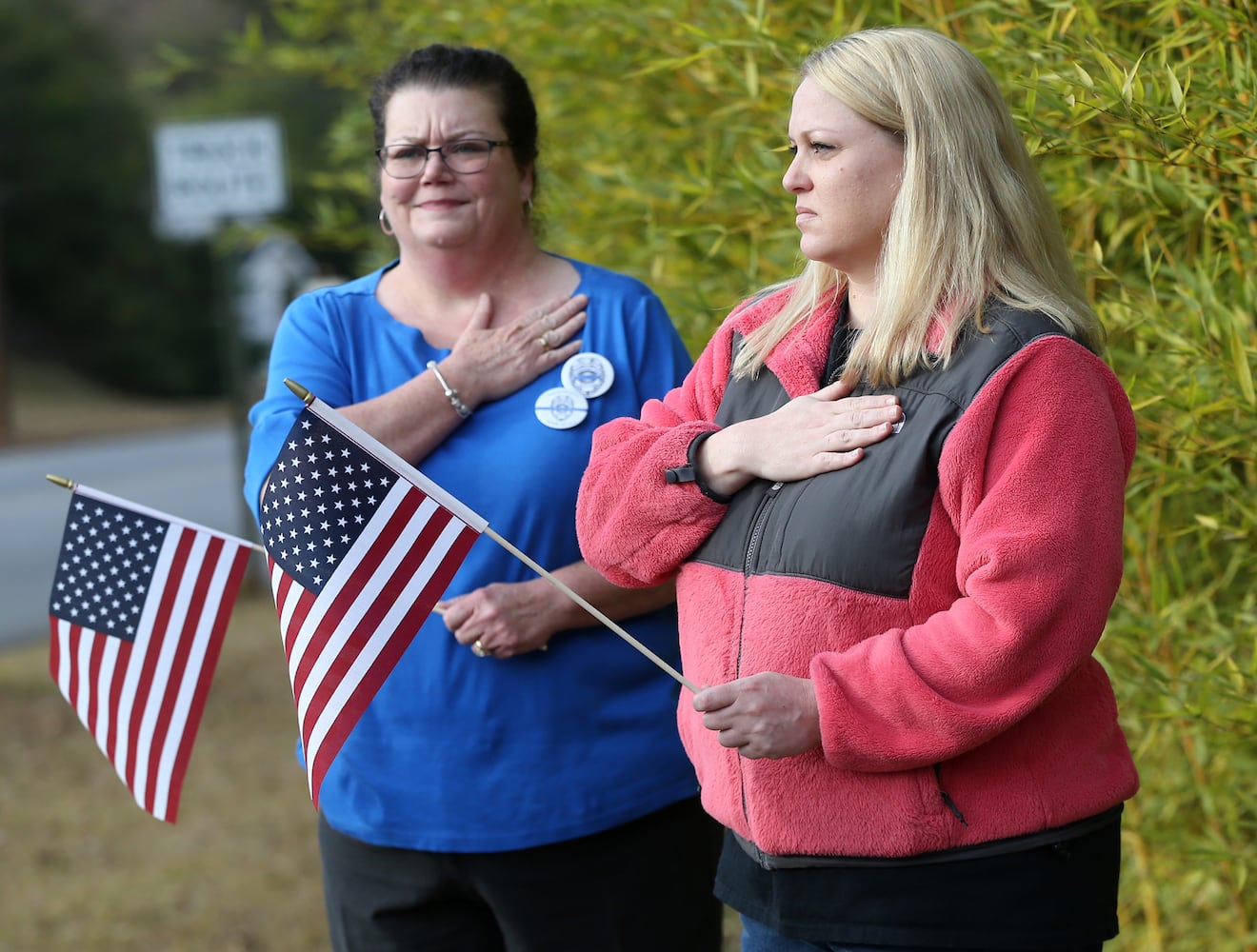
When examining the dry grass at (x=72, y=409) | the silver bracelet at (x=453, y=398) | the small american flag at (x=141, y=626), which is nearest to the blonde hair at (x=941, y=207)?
the silver bracelet at (x=453, y=398)

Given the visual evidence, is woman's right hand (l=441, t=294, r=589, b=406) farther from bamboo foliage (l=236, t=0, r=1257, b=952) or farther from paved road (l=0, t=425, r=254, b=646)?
paved road (l=0, t=425, r=254, b=646)

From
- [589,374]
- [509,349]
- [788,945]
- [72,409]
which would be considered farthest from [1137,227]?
[72,409]

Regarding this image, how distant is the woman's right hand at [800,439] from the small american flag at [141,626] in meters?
1.02

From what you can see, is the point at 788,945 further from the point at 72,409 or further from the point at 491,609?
the point at 72,409

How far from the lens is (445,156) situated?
237cm

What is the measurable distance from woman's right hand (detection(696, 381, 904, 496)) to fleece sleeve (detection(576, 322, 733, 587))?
0.16 feet

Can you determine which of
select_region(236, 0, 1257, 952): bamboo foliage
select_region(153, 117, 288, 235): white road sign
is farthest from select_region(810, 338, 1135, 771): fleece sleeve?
select_region(153, 117, 288, 235): white road sign

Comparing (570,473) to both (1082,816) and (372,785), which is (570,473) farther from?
(1082,816)

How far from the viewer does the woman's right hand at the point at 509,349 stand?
2334 millimetres

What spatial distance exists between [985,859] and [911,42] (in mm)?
955

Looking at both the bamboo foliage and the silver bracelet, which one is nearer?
the bamboo foliage

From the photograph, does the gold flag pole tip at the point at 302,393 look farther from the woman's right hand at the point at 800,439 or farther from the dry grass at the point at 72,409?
the dry grass at the point at 72,409

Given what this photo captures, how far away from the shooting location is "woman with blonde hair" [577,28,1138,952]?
5.24ft

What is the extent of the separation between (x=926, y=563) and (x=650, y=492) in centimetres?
38
